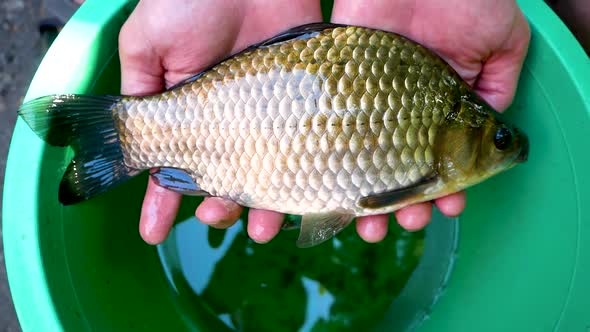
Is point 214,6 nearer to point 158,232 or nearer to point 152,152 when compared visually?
point 152,152

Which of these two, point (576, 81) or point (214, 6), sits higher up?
point (214, 6)

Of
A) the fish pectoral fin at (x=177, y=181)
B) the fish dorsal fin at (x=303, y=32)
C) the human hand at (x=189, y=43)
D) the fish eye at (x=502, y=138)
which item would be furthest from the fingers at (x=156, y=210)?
the fish eye at (x=502, y=138)

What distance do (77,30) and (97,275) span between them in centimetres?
79

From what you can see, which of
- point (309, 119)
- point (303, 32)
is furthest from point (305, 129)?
point (303, 32)

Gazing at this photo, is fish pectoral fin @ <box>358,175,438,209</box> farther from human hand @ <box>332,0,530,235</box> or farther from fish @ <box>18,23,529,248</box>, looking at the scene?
human hand @ <box>332,0,530,235</box>

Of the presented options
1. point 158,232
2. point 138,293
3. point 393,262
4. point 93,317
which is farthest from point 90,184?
point 393,262

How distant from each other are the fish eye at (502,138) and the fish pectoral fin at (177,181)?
0.82 metres

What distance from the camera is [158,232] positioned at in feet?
5.52

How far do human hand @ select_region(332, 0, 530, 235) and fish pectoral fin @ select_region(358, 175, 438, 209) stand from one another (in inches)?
8.5

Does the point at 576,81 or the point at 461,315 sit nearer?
the point at 576,81

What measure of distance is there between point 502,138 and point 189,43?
927mm

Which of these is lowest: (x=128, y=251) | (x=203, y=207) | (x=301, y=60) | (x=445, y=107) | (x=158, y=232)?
(x=128, y=251)

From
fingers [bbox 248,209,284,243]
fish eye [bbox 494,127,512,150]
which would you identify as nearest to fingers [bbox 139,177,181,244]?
fingers [bbox 248,209,284,243]

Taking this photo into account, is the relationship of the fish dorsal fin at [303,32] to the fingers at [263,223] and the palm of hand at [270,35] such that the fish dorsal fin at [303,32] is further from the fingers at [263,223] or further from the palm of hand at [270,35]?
the fingers at [263,223]
